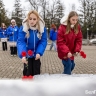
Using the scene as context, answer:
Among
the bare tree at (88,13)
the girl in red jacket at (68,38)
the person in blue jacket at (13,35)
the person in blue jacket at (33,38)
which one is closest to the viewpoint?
the person in blue jacket at (33,38)

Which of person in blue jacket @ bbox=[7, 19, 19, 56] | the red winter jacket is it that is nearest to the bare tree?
person in blue jacket @ bbox=[7, 19, 19, 56]

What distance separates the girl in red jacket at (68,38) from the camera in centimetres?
467

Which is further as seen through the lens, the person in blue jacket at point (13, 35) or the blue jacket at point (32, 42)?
the person in blue jacket at point (13, 35)

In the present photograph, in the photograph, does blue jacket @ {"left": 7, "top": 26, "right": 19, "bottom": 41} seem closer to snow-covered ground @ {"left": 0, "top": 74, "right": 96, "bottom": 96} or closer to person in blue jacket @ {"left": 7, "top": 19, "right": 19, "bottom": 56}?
person in blue jacket @ {"left": 7, "top": 19, "right": 19, "bottom": 56}

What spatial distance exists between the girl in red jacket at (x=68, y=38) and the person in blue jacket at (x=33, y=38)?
0.47 meters

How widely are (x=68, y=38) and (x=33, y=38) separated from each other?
0.78 meters

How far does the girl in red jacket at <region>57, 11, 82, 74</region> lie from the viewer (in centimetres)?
467

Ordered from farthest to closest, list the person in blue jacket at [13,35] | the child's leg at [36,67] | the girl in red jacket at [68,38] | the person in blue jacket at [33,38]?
the person in blue jacket at [13,35] → the girl in red jacket at [68,38] → the child's leg at [36,67] → the person in blue jacket at [33,38]

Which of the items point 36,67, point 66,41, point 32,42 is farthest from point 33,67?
point 66,41

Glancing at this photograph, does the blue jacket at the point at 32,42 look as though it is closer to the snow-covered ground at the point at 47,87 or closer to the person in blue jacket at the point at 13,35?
the snow-covered ground at the point at 47,87

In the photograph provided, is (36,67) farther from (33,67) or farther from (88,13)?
(88,13)

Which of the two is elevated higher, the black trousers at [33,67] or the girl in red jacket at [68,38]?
the girl in red jacket at [68,38]

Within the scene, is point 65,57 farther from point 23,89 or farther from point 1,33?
point 1,33

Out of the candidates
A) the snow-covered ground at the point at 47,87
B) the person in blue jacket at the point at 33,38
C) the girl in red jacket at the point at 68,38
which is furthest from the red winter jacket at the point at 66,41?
the snow-covered ground at the point at 47,87
